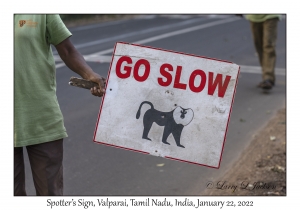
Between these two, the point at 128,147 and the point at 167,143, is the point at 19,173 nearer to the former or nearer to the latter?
the point at 128,147

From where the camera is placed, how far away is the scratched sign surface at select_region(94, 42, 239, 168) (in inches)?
123

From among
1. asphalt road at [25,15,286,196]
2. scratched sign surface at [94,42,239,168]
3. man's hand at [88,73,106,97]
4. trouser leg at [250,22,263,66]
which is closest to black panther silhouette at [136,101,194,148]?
scratched sign surface at [94,42,239,168]

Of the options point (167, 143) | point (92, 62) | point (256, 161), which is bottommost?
point (256, 161)

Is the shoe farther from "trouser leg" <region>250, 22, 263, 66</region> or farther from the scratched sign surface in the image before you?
the scratched sign surface

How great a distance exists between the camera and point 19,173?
3.34 m

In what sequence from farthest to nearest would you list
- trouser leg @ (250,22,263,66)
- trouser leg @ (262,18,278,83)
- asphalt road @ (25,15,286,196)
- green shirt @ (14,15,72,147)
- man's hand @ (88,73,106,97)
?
trouser leg @ (250,22,263,66)
trouser leg @ (262,18,278,83)
asphalt road @ (25,15,286,196)
man's hand @ (88,73,106,97)
green shirt @ (14,15,72,147)

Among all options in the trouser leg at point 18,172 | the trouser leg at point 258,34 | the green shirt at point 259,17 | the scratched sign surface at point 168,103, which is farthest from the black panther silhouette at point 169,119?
the trouser leg at point 258,34

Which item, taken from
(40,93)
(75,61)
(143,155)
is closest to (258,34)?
(143,155)

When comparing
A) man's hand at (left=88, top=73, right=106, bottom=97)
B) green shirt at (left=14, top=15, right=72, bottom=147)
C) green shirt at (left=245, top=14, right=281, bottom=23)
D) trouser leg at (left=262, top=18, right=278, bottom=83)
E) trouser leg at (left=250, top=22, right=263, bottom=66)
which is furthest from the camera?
trouser leg at (left=250, top=22, right=263, bottom=66)

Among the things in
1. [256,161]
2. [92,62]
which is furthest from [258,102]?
[92,62]

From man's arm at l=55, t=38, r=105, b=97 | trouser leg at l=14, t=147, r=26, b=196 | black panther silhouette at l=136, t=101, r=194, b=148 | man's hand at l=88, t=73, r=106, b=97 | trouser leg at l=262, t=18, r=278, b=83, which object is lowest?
trouser leg at l=14, t=147, r=26, b=196

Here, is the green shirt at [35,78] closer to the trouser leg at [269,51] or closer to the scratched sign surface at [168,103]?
the scratched sign surface at [168,103]

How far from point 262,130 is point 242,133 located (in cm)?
28

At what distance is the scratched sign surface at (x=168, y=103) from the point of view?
312cm
